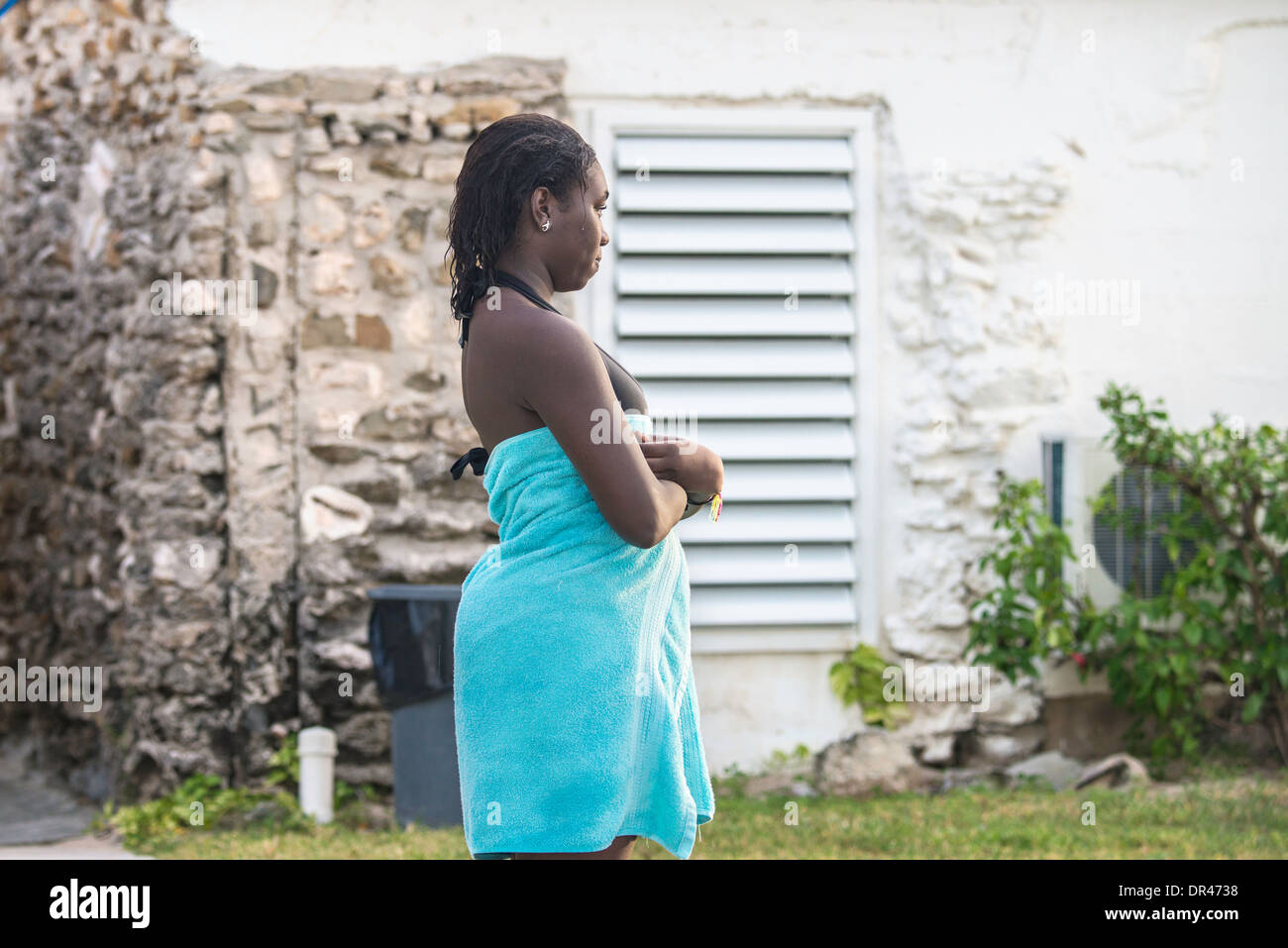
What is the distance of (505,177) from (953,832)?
3390 mm

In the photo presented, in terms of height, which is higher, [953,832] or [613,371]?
[613,371]

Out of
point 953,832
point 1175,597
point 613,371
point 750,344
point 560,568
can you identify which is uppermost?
point 750,344

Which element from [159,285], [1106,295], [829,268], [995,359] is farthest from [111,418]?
[1106,295]

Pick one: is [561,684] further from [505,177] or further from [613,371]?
[505,177]

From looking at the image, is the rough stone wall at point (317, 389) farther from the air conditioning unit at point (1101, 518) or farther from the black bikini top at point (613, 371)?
the black bikini top at point (613, 371)

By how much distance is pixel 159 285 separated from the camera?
5.48 metres

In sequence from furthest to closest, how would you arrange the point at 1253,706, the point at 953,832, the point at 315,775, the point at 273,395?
the point at 273,395, the point at 1253,706, the point at 315,775, the point at 953,832

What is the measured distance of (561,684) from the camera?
6.33 feet

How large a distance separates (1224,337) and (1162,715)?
1.74 metres

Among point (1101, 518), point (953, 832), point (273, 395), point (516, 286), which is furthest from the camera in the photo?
point (1101, 518)

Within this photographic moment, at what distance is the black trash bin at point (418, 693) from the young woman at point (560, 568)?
9.75ft

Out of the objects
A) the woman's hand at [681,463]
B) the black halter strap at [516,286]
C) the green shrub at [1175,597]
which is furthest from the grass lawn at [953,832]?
the black halter strap at [516,286]

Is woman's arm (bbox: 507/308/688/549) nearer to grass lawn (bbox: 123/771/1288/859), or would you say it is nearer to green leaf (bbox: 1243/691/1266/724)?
grass lawn (bbox: 123/771/1288/859)

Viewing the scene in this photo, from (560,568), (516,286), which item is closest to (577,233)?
(516,286)
